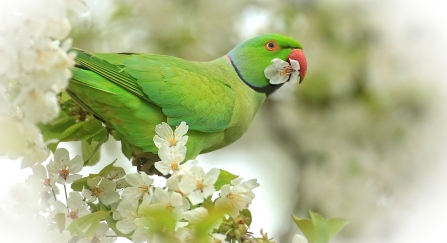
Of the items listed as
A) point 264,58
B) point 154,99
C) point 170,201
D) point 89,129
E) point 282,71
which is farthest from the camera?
point 264,58

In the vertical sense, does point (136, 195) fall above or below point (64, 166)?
below

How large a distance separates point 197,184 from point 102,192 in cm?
36

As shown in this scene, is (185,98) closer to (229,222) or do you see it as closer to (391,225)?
(229,222)

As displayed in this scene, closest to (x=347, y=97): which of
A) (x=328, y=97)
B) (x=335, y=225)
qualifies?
(x=328, y=97)

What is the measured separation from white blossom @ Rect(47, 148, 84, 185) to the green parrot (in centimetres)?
23

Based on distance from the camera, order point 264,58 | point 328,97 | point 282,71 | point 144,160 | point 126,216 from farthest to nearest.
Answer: point 328,97, point 264,58, point 282,71, point 144,160, point 126,216

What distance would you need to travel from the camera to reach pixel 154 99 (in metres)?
1.96

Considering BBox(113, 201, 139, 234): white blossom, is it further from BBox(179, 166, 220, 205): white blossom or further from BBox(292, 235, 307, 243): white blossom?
BBox(292, 235, 307, 243): white blossom

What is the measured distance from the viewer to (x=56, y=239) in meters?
1.46

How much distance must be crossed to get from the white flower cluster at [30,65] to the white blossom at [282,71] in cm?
116

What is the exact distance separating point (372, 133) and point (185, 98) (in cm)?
253

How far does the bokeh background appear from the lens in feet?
12.6

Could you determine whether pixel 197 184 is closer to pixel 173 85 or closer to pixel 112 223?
pixel 112 223

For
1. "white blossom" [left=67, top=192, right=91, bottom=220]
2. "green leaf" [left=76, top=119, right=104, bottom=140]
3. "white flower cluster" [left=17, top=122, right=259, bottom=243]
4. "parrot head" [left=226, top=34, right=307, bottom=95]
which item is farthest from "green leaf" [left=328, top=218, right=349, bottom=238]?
"parrot head" [left=226, top=34, right=307, bottom=95]
